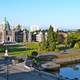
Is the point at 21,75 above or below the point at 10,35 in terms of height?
below

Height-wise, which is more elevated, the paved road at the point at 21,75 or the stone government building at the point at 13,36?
the stone government building at the point at 13,36

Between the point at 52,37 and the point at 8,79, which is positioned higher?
the point at 52,37

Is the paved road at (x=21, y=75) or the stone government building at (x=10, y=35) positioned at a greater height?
the stone government building at (x=10, y=35)

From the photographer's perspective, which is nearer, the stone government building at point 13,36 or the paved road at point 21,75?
the paved road at point 21,75

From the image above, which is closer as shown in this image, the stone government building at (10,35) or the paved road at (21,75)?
the paved road at (21,75)

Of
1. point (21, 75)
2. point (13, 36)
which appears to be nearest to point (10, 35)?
point (13, 36)

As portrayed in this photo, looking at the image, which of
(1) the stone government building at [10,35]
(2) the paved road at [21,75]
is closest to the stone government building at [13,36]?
(1) the stone government building at [10,35]

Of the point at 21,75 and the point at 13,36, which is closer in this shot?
the point at 21,75

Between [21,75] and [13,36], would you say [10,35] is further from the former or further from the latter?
[21,75]

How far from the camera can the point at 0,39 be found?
105 m

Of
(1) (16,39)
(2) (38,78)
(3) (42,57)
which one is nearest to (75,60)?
(3) (42,57)

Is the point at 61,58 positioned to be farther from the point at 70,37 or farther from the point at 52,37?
the point at 70,37

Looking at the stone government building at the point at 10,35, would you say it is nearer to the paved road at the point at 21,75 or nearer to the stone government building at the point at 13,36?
the stone government building at the point at 13,36

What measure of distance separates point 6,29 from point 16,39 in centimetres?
527
